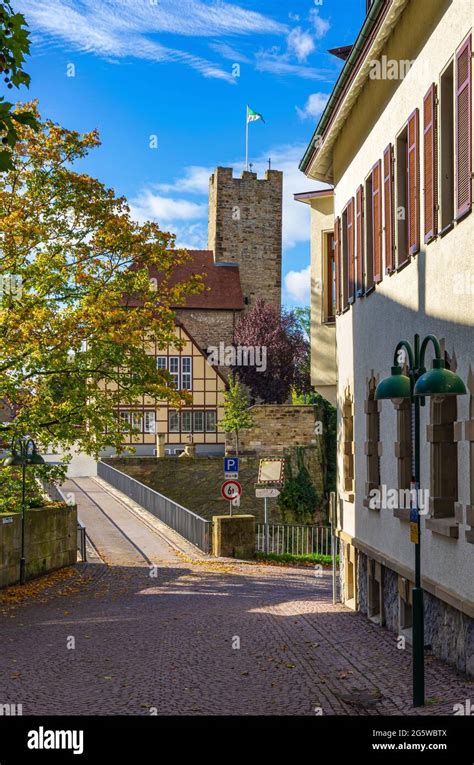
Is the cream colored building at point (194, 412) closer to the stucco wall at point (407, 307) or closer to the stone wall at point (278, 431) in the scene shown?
the stone wall at point (278, 431)

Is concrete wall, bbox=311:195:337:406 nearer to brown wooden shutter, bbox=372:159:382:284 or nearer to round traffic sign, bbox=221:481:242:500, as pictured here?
brown wooden shutter, bbox=372:159:382:284

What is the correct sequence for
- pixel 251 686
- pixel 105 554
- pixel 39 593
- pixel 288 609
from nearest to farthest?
pixel 251 686 → pixel 288 609 → pixel 39 593 → pixel 105 554

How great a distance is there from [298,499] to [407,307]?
114 ft

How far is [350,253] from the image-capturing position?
18531 millimetres

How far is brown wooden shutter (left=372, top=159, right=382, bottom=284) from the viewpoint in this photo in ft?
51.0

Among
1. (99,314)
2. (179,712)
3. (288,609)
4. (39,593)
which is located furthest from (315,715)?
(99,314)

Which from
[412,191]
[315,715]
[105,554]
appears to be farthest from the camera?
[105,554]

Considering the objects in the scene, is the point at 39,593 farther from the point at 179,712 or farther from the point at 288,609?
the point at 179,712

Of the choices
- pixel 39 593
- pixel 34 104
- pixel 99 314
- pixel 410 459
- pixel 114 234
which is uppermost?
pixel 34 104

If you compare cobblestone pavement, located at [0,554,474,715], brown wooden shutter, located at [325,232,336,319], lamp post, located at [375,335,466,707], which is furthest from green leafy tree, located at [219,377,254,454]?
lamp post, located at [375,335,466,707]

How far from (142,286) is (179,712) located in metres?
14.6

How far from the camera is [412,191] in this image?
43.9 ft

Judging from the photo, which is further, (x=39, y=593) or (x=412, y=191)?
(x=39, y=593)

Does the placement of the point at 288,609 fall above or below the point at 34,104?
below
